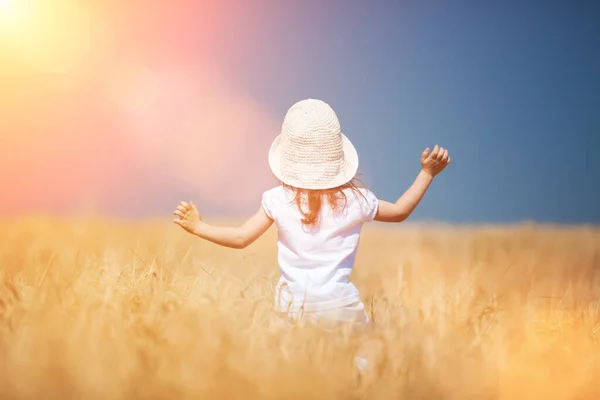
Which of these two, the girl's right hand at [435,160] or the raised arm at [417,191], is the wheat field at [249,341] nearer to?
the raised arm at [417,191]

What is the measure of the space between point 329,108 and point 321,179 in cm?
26

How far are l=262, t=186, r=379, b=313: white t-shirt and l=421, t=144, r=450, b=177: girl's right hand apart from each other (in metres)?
0.32

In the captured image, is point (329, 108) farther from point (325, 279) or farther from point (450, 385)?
point (450, 385)

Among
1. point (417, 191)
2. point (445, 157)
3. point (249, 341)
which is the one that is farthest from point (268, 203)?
point (249, 341)

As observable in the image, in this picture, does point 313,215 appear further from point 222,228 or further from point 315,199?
point 222,228

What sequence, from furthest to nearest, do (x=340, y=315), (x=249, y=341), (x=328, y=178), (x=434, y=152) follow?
(x=434, y=152), (x=328, y=178), (x=340, y=315), (x=249, y=341)

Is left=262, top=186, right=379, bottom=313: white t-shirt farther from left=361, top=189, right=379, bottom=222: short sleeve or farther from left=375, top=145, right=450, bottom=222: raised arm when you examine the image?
left=375, top=145, right=450, bottom=222: raised arm

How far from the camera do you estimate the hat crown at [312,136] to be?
2229 mm

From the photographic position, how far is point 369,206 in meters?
2.26

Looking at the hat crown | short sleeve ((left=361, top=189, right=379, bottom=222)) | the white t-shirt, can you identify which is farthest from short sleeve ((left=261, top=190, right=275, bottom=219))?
short sleeve ((left=361, top=189, right=379, bottom=222))

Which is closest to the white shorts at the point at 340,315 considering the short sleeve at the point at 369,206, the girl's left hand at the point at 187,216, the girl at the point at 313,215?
the girl at the point at 313,215

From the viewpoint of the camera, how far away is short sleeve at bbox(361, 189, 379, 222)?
88.4 inches

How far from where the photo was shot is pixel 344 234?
223cm

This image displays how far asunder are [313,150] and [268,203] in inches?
9.1
